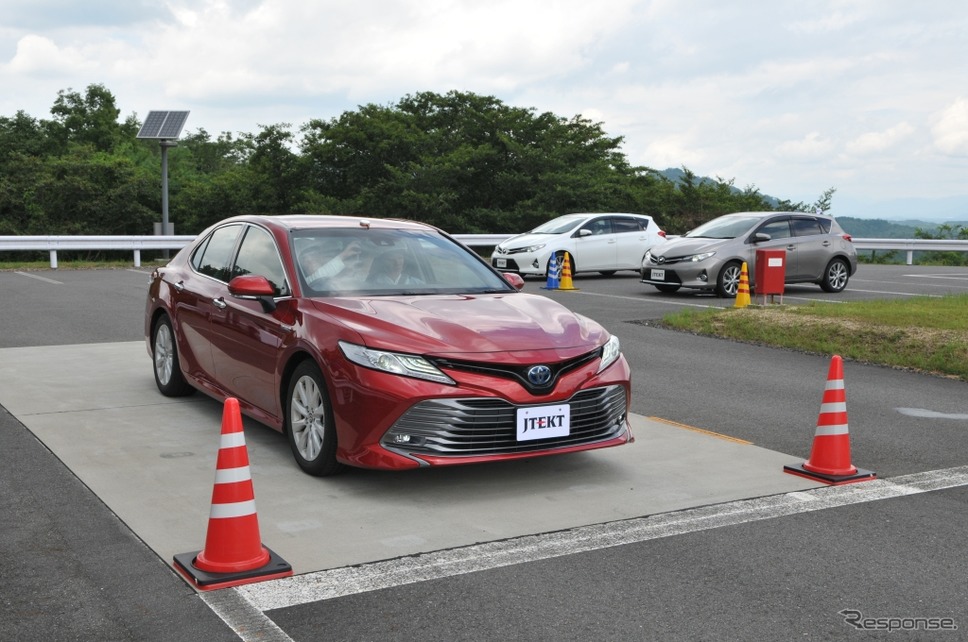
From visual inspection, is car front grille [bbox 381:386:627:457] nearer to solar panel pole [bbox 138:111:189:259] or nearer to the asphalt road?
the asphalt road

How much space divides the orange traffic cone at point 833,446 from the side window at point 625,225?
1758 centimetres

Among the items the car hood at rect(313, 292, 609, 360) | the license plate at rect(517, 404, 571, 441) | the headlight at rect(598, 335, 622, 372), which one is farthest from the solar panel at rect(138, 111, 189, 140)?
the license plate at rect(517, 404, 571, 441)

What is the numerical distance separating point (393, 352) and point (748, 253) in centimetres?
1408

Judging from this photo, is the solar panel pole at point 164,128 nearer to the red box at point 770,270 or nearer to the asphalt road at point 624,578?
the red box at point 770,270

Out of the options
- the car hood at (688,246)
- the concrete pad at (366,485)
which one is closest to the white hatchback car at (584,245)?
the car hood at (688,246)

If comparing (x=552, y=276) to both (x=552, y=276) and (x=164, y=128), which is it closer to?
(x=552, y=276)

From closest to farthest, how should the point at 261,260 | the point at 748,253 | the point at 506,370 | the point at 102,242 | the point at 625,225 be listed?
the point at 506,370 < the point at 261,260 < the point at 748,253 < the point at 625,225 < the point at 102,242

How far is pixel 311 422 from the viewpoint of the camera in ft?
20.4

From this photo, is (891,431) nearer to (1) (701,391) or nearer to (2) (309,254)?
(1) (701,391)

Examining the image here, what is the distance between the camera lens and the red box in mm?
16156

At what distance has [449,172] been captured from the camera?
133ft

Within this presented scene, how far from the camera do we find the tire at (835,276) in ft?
65.6

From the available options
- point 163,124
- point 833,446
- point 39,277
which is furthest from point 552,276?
point 163,124

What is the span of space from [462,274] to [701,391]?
10.3ft
